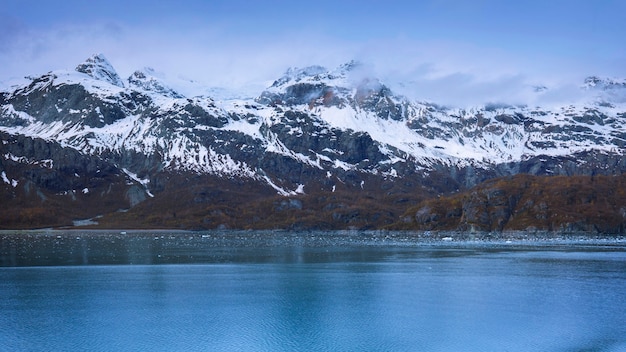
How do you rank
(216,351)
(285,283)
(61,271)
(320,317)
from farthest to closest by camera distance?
(61,271), (285,283), (320,317), (216,351)

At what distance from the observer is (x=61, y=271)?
3952 inches

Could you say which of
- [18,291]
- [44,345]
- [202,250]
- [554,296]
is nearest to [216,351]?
[44,345]

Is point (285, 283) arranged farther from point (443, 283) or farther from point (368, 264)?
point (368, 264)

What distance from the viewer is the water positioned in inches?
2153

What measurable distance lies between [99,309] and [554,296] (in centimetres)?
5346

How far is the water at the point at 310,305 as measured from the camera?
54.7 meters

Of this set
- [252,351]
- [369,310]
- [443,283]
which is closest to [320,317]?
[369,310]

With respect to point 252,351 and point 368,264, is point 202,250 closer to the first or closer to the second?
point 368,264

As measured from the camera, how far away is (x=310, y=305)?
7112 centimetres

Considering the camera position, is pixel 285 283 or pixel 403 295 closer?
pixel 403 295

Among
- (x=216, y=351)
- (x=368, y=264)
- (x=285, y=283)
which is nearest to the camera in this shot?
(x=216, y=351)

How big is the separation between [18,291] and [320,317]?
4008cm

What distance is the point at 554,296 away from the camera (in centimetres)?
7781

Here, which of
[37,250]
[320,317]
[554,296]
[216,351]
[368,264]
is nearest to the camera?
[216,351]
